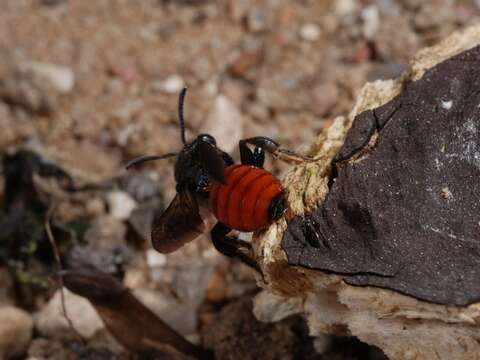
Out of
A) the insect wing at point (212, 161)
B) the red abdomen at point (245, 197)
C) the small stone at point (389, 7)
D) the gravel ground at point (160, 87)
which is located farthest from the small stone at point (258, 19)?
the red abdomen at point (245, 197)

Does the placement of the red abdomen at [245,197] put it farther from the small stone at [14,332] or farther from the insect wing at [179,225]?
the small stone at [14,332]

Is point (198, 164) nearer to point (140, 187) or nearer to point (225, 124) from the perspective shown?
point (140, 187)

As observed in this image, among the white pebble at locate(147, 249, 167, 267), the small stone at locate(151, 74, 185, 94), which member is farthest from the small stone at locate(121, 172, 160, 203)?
the small stone at locate(151, 74, 185, 94)

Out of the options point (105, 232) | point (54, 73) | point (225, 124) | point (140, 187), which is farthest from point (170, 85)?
point (105, 232)

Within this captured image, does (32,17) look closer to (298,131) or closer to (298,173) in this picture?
(298,131)

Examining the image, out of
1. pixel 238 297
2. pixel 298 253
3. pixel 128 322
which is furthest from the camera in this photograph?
pixel 238 297

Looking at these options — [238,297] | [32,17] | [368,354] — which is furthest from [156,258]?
[32,17]
